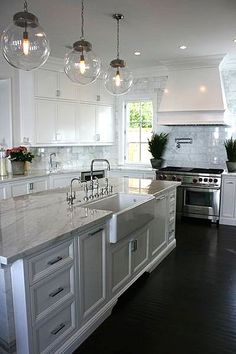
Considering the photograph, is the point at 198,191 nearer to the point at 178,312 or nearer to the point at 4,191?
the point at 178,312

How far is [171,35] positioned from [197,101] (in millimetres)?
1600

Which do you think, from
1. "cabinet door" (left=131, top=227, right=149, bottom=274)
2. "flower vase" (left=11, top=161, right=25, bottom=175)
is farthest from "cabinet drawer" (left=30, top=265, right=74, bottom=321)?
"flower vase" (left=11, top=161, right=25, bottom=175)

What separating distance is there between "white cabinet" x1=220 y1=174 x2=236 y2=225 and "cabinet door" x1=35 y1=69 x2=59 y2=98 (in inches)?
126

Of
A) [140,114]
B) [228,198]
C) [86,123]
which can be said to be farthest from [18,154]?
[228,198]

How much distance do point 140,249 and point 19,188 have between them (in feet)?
7.30

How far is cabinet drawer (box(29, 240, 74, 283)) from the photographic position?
1.81m

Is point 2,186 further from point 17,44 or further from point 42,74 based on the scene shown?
point 17,44

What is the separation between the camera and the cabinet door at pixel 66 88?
18.2ft

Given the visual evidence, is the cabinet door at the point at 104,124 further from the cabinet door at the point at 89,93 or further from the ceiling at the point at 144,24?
the ceiling at the point at 144,24

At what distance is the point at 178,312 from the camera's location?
2781 mm

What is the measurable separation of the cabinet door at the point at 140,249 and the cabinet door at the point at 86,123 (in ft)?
10.4

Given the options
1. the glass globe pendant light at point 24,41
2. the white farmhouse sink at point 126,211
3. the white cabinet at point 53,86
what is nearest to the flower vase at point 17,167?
the white cabinet at point 53,86

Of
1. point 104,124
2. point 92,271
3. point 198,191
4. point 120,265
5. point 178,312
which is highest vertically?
point 104,124

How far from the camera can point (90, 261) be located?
2330 millimetres
